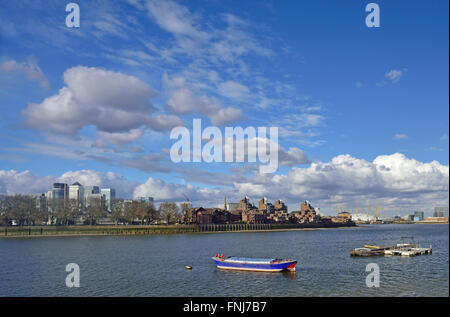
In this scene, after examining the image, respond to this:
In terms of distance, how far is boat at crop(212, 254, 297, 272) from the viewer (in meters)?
61.8

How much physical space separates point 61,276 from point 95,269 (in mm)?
7642

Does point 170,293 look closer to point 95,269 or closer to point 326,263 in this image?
point 95,269

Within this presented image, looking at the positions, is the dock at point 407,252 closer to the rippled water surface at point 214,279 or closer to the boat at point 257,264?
the rippled water surface at point 214,279

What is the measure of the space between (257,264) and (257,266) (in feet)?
1.12

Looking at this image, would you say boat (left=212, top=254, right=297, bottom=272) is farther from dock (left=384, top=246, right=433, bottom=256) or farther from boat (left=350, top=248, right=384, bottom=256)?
dock (left=384, top=246, right=433, bottom=256)

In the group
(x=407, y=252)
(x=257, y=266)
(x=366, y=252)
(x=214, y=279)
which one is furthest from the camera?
(x=366, y=252)

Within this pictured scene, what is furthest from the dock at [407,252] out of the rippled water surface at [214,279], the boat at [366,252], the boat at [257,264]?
the boat at [257,264]

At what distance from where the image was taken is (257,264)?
210ft

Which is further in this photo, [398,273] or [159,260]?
[159,260]

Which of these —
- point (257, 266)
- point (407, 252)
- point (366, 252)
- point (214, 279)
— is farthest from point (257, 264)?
point (407, 252)

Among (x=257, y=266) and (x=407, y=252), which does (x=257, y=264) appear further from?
(x=407, y=252)
